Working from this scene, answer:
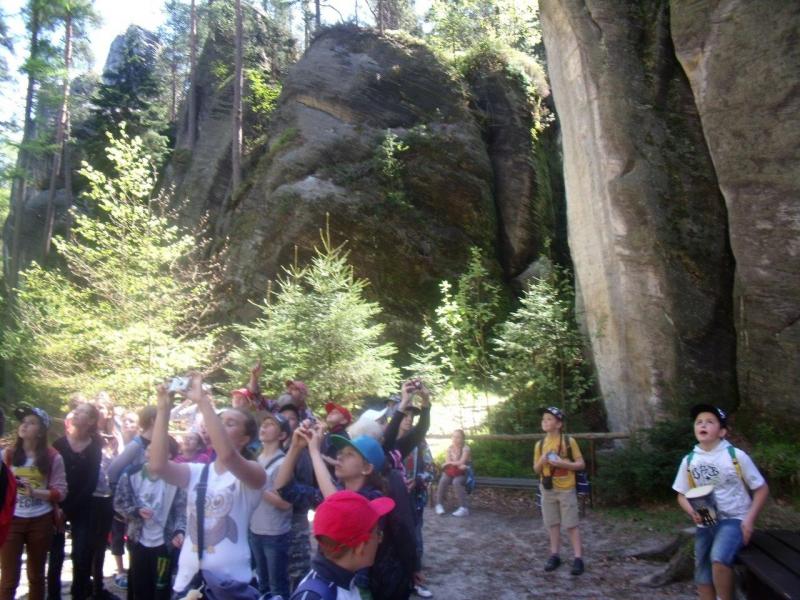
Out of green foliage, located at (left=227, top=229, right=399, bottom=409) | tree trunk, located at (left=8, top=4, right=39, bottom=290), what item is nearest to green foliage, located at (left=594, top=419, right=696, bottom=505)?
green foliage, located at (left=227, top=229, right=399, bottom=409)

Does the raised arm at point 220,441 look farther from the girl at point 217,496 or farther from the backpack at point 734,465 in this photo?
the backpack at point 734,465

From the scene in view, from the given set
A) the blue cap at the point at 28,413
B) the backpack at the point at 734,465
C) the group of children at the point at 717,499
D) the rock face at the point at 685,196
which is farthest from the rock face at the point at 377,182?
the group of children at the point at 717,499

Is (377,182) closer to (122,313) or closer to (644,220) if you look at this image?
(122,313)

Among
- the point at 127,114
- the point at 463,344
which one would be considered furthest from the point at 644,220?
the point at 127,114

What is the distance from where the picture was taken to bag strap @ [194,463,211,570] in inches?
138

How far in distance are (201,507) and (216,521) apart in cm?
12

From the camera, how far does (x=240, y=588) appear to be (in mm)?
3457

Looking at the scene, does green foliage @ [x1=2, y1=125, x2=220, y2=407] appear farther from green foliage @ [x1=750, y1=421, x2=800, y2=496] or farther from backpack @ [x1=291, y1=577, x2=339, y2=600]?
backpack @ [x1=291, y1=577, x2=339, y2=600]

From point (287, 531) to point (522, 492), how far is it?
7.05 meters

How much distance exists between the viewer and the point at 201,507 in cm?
362

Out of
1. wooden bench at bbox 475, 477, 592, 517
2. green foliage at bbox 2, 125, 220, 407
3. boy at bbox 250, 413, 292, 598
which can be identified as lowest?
wooden bench at bbox 475, 477, 592, 517

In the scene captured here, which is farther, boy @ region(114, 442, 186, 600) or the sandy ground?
the sandy ground

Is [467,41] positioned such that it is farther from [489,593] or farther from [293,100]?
[489,593]

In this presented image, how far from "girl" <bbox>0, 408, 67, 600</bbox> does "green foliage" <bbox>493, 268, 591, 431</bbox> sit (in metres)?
8.96
